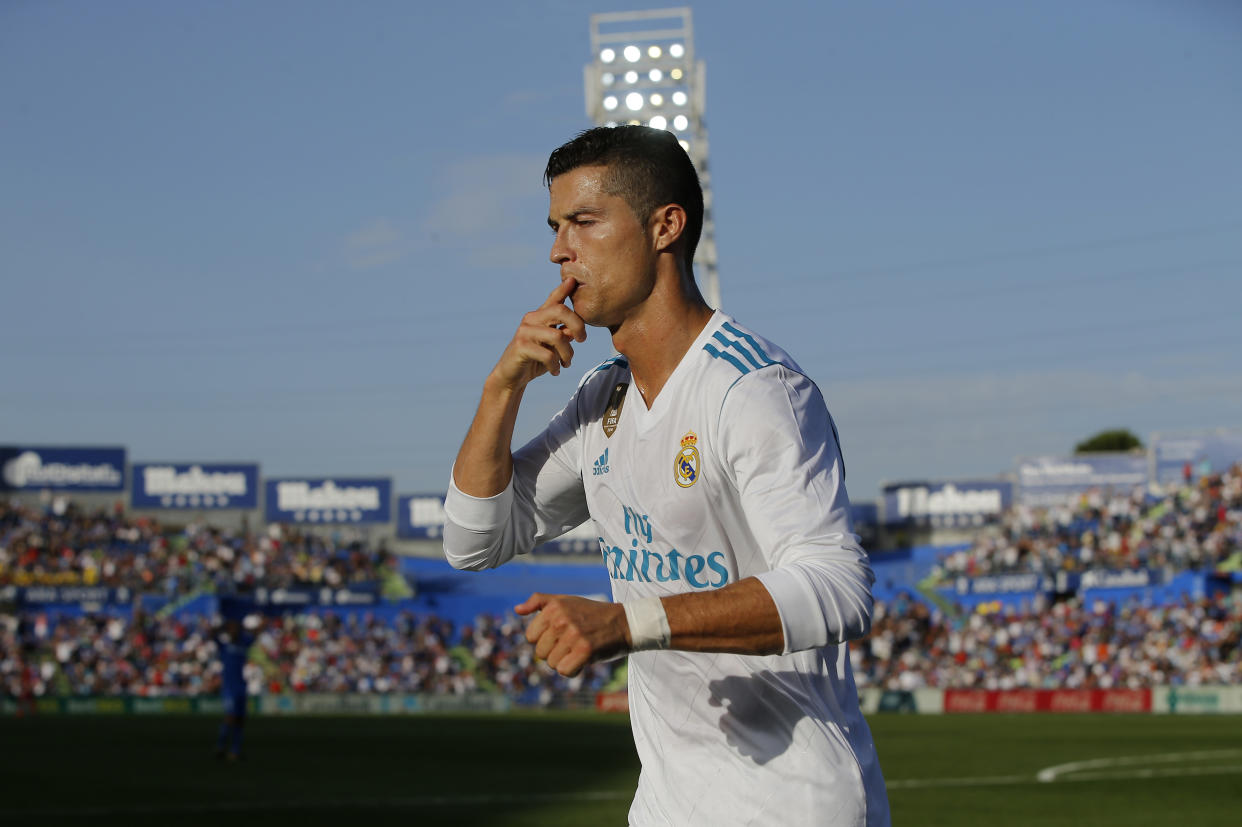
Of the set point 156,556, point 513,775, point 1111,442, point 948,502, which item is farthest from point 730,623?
point 1111,442

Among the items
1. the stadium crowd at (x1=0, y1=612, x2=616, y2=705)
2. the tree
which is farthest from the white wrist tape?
the tree

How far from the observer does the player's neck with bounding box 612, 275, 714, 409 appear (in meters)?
3.50

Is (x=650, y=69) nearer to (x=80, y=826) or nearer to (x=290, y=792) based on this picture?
(x=290, y=792)

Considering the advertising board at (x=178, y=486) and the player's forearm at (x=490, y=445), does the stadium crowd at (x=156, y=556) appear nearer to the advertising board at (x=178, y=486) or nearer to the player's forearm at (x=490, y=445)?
the advertising board at (x=178, y=486)

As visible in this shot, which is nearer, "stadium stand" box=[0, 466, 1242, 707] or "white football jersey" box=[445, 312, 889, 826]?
"white football jersey" box=[445, 312, 889, 826]

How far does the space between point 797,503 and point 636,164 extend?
3.41 ft

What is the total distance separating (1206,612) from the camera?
1679 inches

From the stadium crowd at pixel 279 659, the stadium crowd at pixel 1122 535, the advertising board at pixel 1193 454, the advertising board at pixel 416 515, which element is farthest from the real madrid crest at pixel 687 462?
the advertising board at pixel 416 515

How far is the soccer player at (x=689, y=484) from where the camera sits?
3023mm

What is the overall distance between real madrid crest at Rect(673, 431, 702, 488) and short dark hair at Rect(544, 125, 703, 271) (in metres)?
0.60

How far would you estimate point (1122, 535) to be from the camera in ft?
169

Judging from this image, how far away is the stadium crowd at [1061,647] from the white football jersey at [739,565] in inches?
1589

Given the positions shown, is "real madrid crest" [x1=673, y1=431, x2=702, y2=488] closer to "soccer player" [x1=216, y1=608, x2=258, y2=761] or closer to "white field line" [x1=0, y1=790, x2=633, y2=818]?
"white field line" [x1=0, y1=790, x2=633, y2=818]

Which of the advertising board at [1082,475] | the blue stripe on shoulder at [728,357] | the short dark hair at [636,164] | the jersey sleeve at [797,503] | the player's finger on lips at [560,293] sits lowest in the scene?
the advertising board at [1082,475]
